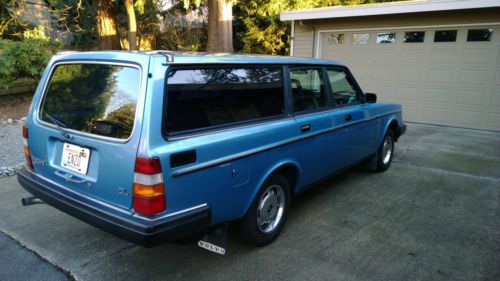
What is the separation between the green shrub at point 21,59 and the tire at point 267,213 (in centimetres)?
778

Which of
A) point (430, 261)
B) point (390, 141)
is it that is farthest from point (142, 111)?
point (390, 141)

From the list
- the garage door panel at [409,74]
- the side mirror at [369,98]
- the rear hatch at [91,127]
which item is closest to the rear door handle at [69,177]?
the rear hatch at [91,127]

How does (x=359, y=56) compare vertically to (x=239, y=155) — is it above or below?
above

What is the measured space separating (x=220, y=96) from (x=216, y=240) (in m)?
1.09

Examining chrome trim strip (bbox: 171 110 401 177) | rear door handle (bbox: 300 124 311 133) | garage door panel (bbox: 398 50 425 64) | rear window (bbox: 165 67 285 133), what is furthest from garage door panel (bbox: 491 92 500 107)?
rear window (bbox: 165 67 285 133)

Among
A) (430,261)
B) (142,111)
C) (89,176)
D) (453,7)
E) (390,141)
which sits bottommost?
(430,261)

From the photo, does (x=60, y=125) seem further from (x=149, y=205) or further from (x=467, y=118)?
(x=467, y=118)

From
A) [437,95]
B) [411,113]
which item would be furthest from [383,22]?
[411,113]

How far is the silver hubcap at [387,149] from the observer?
5.43m

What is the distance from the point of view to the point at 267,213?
327cm

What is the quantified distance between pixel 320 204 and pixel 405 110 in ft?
21.8

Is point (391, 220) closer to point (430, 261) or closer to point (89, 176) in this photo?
point (430, 261)

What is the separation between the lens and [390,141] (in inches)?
223

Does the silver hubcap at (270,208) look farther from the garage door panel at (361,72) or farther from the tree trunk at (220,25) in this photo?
the garage door panel at (361,72)
